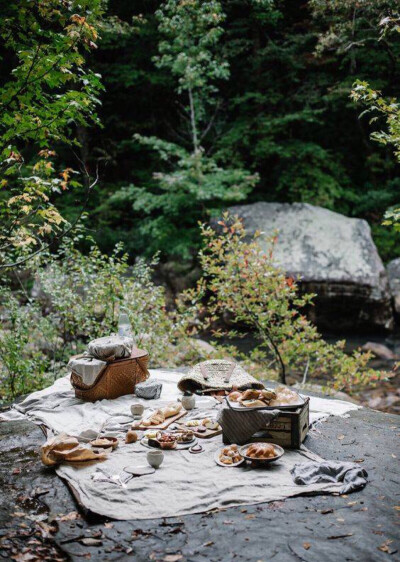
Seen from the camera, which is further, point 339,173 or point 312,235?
point 339,173

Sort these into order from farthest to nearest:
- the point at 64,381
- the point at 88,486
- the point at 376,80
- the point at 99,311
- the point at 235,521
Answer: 1. the point at 376,80
2. the point at 99,311
3. the point at 64,381
4. the point at 88,486
5. the point at 235,521

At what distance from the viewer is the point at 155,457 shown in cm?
345

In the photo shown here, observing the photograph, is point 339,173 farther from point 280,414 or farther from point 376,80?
point 280,414

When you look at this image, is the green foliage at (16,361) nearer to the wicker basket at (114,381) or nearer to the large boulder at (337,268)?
the wicker basket at (114,381)

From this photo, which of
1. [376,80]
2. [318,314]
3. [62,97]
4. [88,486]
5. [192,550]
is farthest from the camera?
[376,80]

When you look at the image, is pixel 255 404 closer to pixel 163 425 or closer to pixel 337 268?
pixel 163 425

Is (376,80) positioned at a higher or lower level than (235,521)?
higher

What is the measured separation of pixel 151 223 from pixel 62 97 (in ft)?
20.9

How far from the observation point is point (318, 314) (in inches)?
394

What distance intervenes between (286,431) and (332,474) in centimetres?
52

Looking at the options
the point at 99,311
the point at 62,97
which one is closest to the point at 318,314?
the point at 99,311

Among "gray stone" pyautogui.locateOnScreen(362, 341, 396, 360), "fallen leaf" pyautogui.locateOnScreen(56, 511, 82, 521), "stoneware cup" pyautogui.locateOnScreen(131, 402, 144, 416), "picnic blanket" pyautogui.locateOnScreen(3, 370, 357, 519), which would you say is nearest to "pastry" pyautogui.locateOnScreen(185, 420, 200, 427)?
"picnic blanket" pyautogui.locateOnScreen(3, 370, 357, 519)

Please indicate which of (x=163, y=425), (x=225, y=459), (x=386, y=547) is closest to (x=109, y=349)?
(x=163, y=425)

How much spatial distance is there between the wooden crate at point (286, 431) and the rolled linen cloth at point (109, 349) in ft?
5.57
